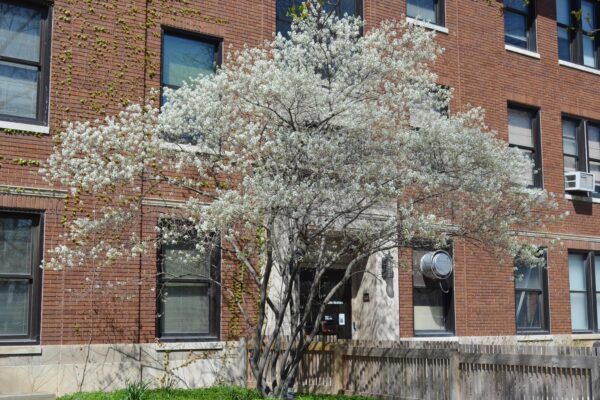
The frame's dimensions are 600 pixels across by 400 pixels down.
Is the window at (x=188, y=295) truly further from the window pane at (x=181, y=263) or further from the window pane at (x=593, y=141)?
the window pane at (x=593, y=141)

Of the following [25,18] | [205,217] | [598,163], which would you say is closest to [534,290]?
[598,163]

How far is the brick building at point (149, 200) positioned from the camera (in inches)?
486

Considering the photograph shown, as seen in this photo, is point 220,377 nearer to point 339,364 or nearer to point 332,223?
point 339,364

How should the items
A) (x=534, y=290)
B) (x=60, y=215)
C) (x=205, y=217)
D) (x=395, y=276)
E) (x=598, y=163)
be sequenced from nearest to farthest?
(x=205, y=217), (x=60, y=215), (x=395, y=276), (x=534, y=290), (x=598, y=163)

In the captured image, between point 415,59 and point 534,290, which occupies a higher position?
point 415,59

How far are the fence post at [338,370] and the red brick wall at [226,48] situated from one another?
2.01m

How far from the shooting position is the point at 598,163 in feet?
68.6

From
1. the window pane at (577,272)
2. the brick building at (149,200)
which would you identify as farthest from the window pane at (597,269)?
the brick building at (149,200)

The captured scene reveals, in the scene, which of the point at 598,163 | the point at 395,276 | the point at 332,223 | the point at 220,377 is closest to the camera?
the point at 332,223

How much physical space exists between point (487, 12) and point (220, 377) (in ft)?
37.3

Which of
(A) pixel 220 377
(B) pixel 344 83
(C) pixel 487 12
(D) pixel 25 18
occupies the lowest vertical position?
(A) pixel 220 377

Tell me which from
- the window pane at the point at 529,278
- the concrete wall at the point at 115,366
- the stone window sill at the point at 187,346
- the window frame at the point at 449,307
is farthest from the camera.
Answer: the window pane at the point at 529,278

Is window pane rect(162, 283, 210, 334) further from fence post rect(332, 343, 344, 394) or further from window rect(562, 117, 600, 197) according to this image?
window rect(562, 117, 600, 197)

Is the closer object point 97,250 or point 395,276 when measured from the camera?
point 97,250
